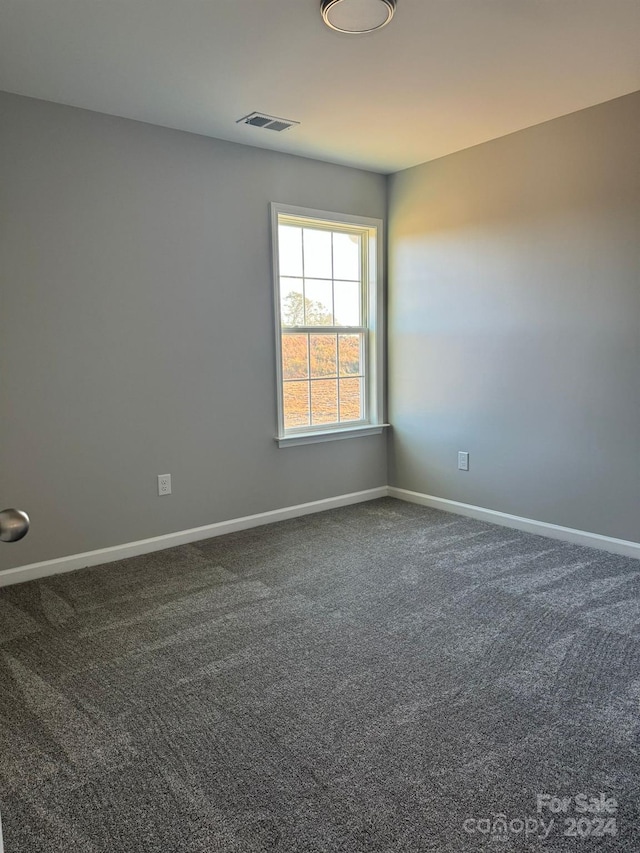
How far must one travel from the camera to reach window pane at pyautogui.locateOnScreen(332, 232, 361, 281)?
436 centimetres

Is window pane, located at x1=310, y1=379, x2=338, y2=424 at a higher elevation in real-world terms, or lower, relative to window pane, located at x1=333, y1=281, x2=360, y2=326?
lower

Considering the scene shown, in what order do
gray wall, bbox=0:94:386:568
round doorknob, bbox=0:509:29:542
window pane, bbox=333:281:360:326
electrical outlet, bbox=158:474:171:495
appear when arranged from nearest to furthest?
1. round doorknob, bbox=0:509:29:542
2. gray wall, bbox=0:94:386:568
3. electrical outlet, bbox=158:474:171:495
4. window pane, bbox=333:281:360:326

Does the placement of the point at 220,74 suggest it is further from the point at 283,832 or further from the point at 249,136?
the point at 283,832

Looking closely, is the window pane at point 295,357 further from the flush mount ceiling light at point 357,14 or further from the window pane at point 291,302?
the flush mount ceiling light at point 357,14

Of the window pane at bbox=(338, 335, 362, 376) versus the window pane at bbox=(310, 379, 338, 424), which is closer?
the window pane at bbox=(310, 379, 338, 424)

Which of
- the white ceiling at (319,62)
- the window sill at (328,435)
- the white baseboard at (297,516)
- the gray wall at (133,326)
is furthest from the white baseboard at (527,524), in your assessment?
the white ceiling at (319,62)

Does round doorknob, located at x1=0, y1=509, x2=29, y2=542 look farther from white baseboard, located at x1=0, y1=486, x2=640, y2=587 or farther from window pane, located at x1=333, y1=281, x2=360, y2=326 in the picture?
window pane, located at x1=333, y1=281, x2=360, y2=326

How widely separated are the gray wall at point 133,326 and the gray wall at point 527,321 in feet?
2.94

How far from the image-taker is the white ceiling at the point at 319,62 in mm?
2230

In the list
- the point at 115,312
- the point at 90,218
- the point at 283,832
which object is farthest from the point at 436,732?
the point at 90,218

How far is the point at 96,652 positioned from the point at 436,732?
54.4 inches

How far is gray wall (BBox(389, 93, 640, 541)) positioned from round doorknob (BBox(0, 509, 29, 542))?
10.5ft

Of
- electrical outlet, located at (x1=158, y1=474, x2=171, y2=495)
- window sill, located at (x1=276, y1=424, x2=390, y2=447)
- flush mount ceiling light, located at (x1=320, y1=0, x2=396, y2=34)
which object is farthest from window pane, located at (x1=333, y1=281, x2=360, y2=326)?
flush mount ceiling light, located at (x1=320, y1=0, x2=396, y2=34)

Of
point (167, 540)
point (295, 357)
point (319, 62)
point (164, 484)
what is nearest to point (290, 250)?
point (295, 357)
